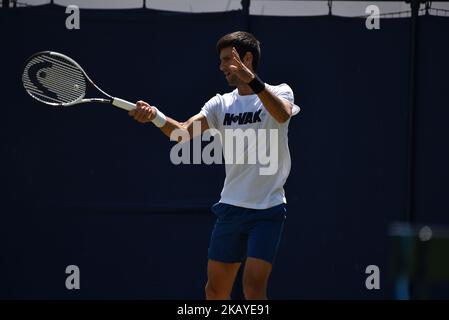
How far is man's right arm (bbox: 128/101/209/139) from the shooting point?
4078mm

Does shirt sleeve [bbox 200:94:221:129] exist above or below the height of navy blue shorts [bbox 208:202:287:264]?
above

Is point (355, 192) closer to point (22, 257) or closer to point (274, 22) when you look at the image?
point (274, 22)

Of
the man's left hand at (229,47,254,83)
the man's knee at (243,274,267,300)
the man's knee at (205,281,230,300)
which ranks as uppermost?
the man's left hand at (229,47,254,83)

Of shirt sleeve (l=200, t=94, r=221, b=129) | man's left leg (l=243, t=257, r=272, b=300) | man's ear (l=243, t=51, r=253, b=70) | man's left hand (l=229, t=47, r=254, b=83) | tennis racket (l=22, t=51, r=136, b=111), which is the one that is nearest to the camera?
man's left hand (l=229, t=47, r=254, b=83)

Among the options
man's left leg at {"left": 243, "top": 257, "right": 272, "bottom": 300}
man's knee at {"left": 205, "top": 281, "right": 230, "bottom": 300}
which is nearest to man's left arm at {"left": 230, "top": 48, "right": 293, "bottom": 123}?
man's left leg at {"left": 243, "top": 257, "right": 272, "bottom": 300}

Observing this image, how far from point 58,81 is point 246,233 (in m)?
1.36

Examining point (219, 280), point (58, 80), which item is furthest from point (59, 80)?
point (219, 280)

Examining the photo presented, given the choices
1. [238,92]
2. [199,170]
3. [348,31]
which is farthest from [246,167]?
[348,31]

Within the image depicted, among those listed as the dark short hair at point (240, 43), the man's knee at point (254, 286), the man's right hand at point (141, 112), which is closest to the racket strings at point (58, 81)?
the man's right hand at point (141, 112)

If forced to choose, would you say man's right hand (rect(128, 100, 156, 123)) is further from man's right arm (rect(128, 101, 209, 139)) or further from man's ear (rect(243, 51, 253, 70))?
man's ear (rect(243, 51, 253, 70))

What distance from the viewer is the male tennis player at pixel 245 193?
13.4 ft

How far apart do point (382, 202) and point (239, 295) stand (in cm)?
118

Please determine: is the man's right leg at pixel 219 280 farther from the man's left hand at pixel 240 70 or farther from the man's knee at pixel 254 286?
the man's left hand at pixel 240 70

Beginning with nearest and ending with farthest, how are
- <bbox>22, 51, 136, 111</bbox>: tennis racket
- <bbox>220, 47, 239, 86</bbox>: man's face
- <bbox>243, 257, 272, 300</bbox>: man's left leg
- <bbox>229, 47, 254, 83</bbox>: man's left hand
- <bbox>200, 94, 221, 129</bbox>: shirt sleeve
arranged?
1. <bbox>229, 47, 254, 83</bbox>: man's left hand
2. <bbox>243, 257, 272, 300</bbox>: man's left leg
3. <bbox>220, 47, 239, 86</bbox>: man's face
4. <bbox>200, 94, 221, 129</bbox>: shirt sleeve
5. <bbox>22, 51, 136, 111</bbox>: tennis racket
